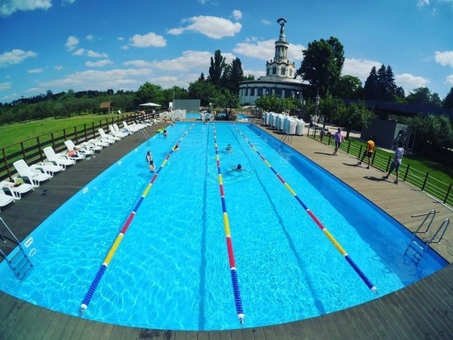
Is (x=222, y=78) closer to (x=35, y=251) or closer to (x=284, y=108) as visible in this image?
(x=284, y=108)

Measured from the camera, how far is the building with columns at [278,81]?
210 feet

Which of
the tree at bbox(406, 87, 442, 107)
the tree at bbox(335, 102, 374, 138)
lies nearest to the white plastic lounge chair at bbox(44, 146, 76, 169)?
the tree at bbox(335, 102, 374, 138)

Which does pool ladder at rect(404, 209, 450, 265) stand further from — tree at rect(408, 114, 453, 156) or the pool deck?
tree at rect(408, 114, 453, 156)

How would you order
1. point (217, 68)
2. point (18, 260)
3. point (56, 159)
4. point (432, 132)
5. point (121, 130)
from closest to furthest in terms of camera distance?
1. point (18, 260)
2. point (56, 159)
3. point (432, 132)
4. point (121, 130)
5. point (217, 68)

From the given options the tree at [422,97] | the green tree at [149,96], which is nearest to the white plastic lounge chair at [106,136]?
the green tree at [149,96]

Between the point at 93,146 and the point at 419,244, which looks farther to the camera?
the point at 93,146

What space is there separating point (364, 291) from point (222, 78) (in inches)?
3134

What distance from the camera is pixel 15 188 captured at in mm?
8984

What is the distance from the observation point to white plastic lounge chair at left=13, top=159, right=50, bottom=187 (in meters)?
9.84

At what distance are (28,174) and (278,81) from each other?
202 ft

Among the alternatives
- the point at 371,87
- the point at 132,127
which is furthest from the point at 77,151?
the point at 371,87

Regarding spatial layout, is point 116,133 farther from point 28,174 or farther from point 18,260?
point 18,260

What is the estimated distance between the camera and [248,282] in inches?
267

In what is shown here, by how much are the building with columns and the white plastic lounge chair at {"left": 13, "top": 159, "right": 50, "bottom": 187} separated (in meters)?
58.2
